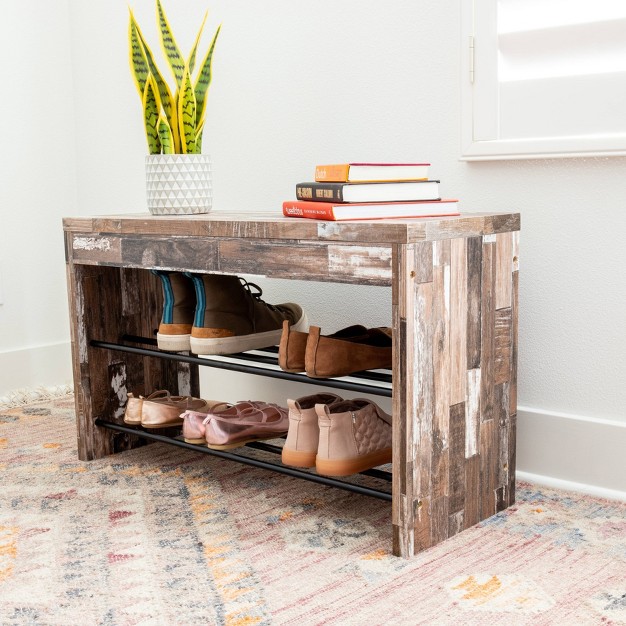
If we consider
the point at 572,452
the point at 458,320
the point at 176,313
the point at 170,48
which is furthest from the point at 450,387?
the point at 170,48

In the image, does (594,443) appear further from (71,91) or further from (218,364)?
(71,91)

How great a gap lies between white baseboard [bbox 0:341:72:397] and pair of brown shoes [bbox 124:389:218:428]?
80cm

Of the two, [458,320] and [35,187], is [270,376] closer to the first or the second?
[458,320]

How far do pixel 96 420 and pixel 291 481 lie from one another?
1.68ft

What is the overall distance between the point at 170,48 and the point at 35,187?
3.25 feet

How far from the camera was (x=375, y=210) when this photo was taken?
4.91 feet

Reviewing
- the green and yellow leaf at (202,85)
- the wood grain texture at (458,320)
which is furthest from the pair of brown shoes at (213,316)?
the wood grain texture at (458,320)

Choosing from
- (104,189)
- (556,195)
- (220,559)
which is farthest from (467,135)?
(104,189)

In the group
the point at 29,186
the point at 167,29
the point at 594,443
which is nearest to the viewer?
the point at 594,443

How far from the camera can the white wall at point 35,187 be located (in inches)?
103

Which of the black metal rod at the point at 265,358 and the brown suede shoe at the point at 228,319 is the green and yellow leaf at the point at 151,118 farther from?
the black metal rod at the point at 265,358

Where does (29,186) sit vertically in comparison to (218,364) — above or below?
above

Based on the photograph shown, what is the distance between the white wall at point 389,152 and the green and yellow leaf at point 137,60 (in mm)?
399

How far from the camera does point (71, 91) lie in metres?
2.74
